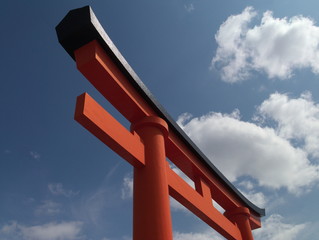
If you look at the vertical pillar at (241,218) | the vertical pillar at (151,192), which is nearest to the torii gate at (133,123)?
the vertical pillar at (151,192)

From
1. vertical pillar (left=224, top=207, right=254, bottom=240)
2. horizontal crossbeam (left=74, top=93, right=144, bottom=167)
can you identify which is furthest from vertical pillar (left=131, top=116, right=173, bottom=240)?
vertical pillar (left=224, top=207, right=254, bottom=240)

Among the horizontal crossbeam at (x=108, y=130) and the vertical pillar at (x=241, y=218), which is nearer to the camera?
the horizontal crossbeam at (x=108, y=130)

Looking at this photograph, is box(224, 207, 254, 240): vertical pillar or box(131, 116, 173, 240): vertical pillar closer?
box(131, 116, 173, 240): vertical pillar

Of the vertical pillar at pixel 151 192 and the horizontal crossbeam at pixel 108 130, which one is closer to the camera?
the horizontal crossbeam at pixel 108 130

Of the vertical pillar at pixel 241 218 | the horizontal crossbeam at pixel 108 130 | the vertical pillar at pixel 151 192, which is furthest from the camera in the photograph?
the vertical pillar at pixel 241 218

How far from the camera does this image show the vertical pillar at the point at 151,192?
3.16 metres

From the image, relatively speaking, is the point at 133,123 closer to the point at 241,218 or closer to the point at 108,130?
the point at 108,130

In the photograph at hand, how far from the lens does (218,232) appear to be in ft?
18.7

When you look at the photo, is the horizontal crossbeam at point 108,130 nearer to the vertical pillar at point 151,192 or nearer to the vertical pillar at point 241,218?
the vertical pillar at point 151,192

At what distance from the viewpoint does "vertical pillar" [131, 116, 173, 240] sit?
3164mm

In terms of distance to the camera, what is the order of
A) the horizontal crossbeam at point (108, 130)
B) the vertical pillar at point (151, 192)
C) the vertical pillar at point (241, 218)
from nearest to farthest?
the horizontal crossbeam at point (108, 130) → the vertical pillar at point (151, 192) → the vertical pillar at point (241, 218)

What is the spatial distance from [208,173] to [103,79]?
363 centimetres

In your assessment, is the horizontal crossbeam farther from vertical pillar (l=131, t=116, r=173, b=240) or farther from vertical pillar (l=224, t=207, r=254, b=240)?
vertical pillar (l=224, t=207, r=254, b=240)

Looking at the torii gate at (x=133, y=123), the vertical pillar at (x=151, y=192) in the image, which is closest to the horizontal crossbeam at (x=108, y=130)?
the torii gate at (x=133, y=123)
